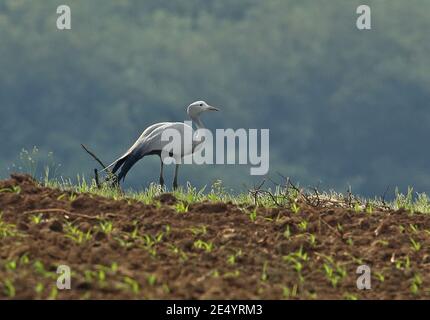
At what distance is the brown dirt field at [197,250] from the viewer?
6.84 metres

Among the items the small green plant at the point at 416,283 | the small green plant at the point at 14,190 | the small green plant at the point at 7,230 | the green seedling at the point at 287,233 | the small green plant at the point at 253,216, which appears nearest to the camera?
the small green plant at the point at 416,283

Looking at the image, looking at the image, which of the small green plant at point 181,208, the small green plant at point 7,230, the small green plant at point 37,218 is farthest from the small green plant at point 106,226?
the small green plant at point 181,208

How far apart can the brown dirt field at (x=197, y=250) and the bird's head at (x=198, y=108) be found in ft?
19.4

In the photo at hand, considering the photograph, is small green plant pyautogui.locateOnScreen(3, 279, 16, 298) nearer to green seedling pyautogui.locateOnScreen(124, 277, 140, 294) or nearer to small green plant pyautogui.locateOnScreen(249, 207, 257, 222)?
green seedling pyautogui.locateOnScreen(124, 277, 140, 294)

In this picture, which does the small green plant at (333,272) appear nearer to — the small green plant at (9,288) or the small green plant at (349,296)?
the small green plant at (349,296)

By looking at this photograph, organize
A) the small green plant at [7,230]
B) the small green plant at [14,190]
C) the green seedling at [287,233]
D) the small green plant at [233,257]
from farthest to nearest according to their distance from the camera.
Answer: the small green plant at [14,190] < the green seedling at [287,233] < the small green plant at [7,230] < the small green plant at [233,257]

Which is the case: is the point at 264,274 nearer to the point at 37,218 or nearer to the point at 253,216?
the point at 253,216

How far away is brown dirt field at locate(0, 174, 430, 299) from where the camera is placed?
684cm

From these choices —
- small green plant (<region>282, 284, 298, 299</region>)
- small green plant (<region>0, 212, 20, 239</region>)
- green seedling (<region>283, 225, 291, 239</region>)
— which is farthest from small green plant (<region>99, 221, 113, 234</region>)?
small green plant (<region>282, 284, 298, 299</region>)

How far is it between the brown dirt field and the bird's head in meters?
5.93

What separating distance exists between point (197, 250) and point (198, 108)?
802cm
